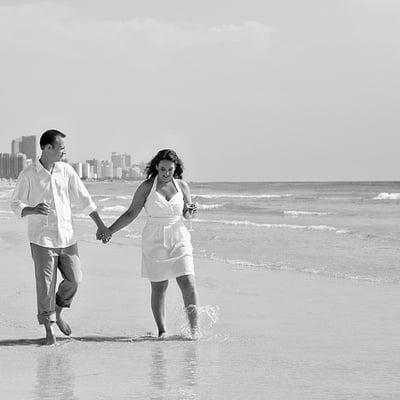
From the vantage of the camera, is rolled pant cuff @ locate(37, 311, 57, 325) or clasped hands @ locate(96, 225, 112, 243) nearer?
rolled pant cuff @ locate(37, 311, 57, 325)

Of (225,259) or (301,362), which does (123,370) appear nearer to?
(301,362)

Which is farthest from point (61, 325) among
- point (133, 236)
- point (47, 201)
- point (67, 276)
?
point (133, 236)

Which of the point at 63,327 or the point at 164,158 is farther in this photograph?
the point at 164,158

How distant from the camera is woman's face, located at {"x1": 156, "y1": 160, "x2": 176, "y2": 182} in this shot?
20.7ft

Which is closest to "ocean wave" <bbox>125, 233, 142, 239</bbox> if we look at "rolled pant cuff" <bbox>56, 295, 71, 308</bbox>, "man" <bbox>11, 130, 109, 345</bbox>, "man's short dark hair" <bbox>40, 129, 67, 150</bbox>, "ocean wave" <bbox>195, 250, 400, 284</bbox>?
"ocean wave" <bbox>195, 250, 400, 284</bbox>

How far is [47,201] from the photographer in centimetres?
591

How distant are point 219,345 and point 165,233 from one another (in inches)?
38.6

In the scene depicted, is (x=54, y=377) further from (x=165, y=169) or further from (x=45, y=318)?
(x=165, y=169)

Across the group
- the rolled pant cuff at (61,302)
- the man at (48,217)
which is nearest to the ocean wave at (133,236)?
the rolled pant cuff at (61,302)

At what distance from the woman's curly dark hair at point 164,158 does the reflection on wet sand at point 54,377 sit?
5.21 feet

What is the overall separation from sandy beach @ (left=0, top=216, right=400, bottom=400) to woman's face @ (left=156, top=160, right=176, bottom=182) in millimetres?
1083

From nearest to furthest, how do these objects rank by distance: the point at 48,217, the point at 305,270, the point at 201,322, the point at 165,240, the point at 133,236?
the point at 48,217 → the point at 165,240 → the point at 201,322 → the point at 305,270 → the point at 133,236

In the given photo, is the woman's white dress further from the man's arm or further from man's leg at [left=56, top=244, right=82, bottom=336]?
the man's arm

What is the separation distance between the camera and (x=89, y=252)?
532 inches
